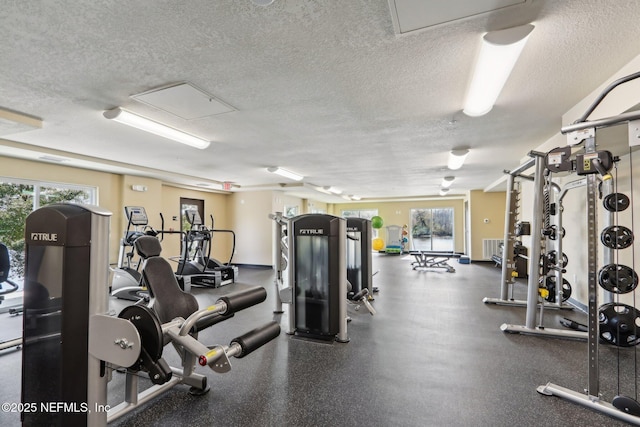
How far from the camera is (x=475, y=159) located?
521 cm

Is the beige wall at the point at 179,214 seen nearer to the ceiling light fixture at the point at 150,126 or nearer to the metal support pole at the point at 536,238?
the ceiling light fixture at the point at 150,126

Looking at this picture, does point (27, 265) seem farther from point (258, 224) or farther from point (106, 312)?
point (258, 224)

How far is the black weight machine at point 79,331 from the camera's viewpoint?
1.47m

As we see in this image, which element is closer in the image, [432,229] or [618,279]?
[618,279]

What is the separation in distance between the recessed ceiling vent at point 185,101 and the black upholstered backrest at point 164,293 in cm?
137

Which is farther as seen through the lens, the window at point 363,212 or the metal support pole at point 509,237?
the window at point 363,212

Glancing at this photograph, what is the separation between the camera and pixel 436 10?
1.48 metres

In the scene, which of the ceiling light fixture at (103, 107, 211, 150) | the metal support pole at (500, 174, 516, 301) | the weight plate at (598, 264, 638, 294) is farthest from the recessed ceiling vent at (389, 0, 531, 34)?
the metal support pole at (500, 174, 516, 301)

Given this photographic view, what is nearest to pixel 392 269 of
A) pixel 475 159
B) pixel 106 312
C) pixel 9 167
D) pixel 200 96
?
pixel 475 159

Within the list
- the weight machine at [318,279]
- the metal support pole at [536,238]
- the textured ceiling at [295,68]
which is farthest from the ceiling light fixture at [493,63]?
the weight machine at [318,279]

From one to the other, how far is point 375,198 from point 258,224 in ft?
20.1

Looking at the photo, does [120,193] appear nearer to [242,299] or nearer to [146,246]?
[146,246]

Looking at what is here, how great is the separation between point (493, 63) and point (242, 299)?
2.19 m

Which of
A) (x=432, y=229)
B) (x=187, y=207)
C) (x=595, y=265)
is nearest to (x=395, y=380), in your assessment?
(x=595, y=265)
